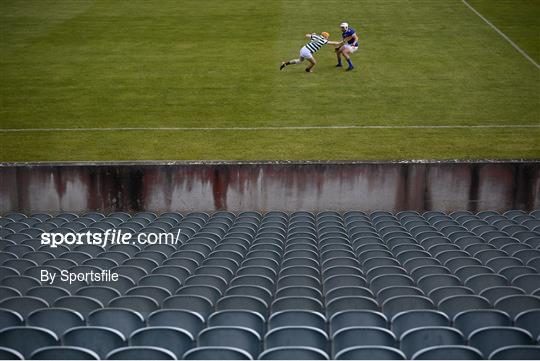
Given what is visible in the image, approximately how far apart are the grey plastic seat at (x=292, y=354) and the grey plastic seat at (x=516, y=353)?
148cm

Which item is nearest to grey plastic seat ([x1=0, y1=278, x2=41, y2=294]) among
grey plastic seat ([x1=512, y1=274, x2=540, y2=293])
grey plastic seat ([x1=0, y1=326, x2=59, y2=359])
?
grey plastic seat ([x1=0, y1=326, x2=59, y2=359])

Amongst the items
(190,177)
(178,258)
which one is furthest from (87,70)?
(178,258)

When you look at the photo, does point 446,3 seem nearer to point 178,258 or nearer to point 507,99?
point 507,99

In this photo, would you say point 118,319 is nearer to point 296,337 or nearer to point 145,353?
point 145,353

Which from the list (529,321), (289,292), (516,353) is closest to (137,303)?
(289,292)

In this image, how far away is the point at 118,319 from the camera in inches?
271

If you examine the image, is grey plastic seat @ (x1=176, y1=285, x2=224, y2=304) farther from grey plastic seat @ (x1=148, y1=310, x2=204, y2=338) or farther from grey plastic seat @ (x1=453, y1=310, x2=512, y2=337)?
grey plastic seat @ (x1=453, y1=310, x2=512, y2=337)

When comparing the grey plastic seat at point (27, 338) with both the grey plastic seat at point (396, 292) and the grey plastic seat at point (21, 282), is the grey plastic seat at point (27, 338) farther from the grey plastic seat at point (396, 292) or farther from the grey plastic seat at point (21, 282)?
the grey plastic seat at point (396, 292)

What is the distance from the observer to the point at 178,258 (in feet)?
31.8

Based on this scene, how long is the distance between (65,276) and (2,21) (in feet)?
81.0

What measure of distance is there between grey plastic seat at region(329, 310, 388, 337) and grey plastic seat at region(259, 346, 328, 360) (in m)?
1.11

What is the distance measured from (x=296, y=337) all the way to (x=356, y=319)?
83cm

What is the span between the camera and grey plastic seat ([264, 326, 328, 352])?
6.30m

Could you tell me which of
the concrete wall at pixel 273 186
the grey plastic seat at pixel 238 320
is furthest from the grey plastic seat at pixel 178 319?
the concrete wall at pixel 273 186
